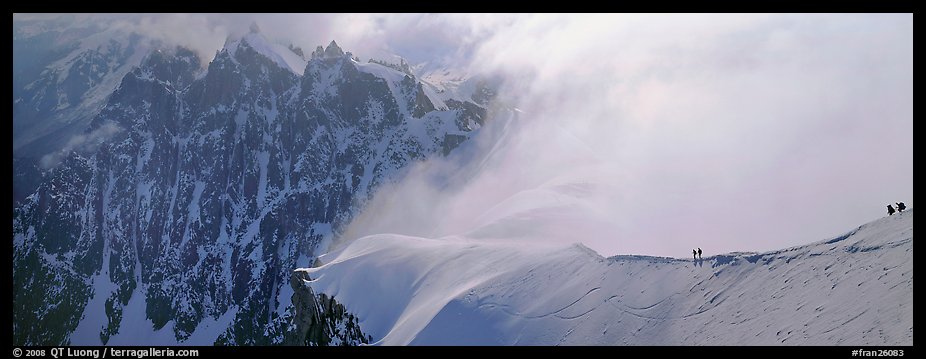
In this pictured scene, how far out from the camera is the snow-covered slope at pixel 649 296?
38281mm

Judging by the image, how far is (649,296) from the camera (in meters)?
51.5

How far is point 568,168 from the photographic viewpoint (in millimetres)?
187375

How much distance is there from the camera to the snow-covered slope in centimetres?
3828

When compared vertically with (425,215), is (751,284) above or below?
above

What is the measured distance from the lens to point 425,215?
19225 centimetres
